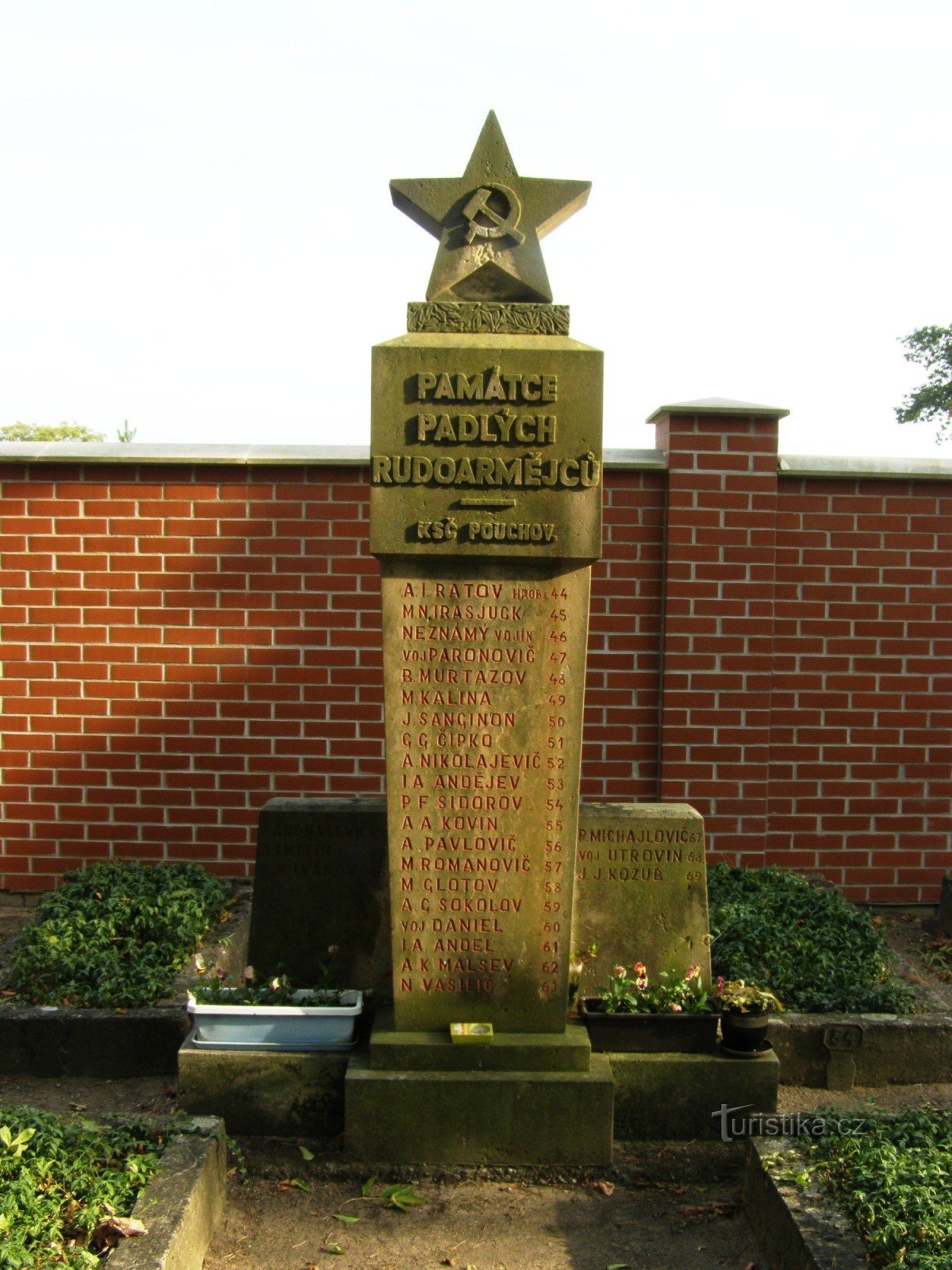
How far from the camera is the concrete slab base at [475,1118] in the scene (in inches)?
148

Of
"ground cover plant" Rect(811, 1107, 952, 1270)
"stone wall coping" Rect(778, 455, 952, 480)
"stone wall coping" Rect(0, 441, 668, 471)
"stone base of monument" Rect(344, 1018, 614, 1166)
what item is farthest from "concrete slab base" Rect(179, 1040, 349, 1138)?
"stone wall coping" Rect(778, 455, 952, 480)

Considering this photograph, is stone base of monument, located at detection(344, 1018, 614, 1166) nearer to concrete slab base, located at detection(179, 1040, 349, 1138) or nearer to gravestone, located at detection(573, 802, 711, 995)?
concrete slab base, located at detection(179, 1040, 349, 1138)

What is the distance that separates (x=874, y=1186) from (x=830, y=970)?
167 centimetres

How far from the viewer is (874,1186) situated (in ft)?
10.2

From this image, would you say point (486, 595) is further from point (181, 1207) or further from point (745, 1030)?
point (181, 1207)

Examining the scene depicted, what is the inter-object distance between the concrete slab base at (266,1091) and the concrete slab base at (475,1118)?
170 millimetres

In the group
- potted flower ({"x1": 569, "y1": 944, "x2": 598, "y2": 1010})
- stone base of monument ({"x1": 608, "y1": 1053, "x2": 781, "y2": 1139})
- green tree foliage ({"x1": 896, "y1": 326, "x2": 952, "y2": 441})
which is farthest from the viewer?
green tree foliage ({"x1": 896, "y1": 326, "x2": 952, "y2": 441})

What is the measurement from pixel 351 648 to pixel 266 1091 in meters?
2.66

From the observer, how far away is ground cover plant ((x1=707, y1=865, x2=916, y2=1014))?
15.0 feet

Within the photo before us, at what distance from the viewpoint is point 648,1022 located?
3.99 metres

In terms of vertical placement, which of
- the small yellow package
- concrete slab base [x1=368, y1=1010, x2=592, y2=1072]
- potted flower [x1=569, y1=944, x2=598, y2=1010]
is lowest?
concrete slab base [x1=368, y1=1010, x2=592, y2=1072]

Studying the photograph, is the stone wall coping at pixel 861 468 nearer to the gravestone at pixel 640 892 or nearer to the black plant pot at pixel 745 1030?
the gravestone at pixel 640 892

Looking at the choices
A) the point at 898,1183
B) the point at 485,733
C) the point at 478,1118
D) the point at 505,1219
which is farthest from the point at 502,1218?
the point at 485,733

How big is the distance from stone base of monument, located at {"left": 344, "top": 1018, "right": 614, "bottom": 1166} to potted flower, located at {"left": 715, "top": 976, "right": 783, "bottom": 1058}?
483mm
